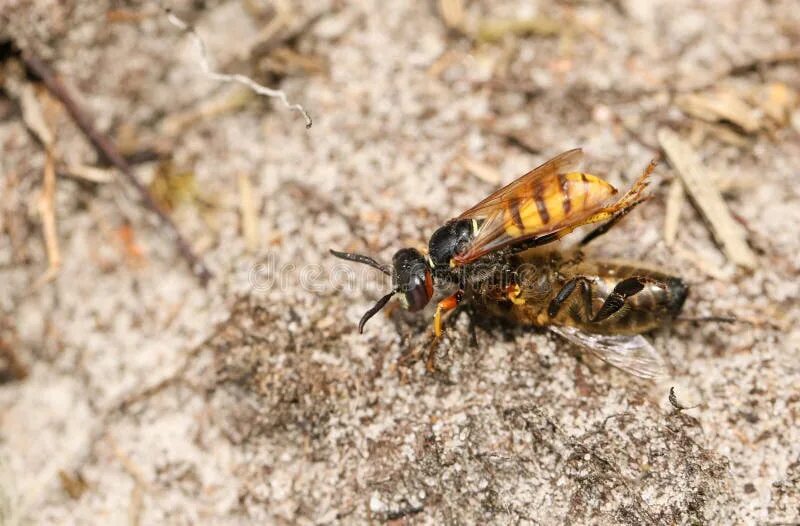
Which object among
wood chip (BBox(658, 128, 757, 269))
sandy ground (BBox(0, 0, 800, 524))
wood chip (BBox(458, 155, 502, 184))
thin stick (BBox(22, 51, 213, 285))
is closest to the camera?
sandy ground (BBox(0, 0, 800, 524))

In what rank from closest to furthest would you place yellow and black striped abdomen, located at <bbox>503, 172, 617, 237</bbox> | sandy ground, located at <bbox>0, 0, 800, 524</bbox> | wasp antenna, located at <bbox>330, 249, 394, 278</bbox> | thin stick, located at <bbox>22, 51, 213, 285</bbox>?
yellow and black striped abdomen, located at <bbox>503, 172, 617, 237</bbox>, sandy ground, located at <bbox>0, 0, 800, 524</bbox>, wasp antenna, located at <bbox>330, 249, 394, 278</bbox>, thin stick, located at <bbox>22, 51, 213, 285</bbox>

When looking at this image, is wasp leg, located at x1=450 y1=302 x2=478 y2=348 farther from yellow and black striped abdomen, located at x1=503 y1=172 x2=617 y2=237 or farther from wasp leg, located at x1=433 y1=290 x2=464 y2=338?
yellow and black striped abdomen, located at x1=503 y1=172 x2=617 y2=237

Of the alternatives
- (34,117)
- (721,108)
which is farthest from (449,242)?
(34,117)

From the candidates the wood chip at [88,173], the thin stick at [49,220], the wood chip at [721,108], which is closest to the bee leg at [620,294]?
the wood chip at [721,108]

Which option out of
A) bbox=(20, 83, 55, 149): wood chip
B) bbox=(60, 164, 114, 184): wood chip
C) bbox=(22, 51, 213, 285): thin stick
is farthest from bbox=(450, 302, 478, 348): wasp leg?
bbox=(20, 83, 55, 149): wood chip

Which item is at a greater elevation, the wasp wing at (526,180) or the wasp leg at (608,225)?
the wasp wing at (526,180)

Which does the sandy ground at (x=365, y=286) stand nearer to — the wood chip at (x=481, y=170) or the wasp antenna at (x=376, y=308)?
the wood chip at (x=481, y=170)

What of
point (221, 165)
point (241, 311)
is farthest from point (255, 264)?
point (221, 165)
